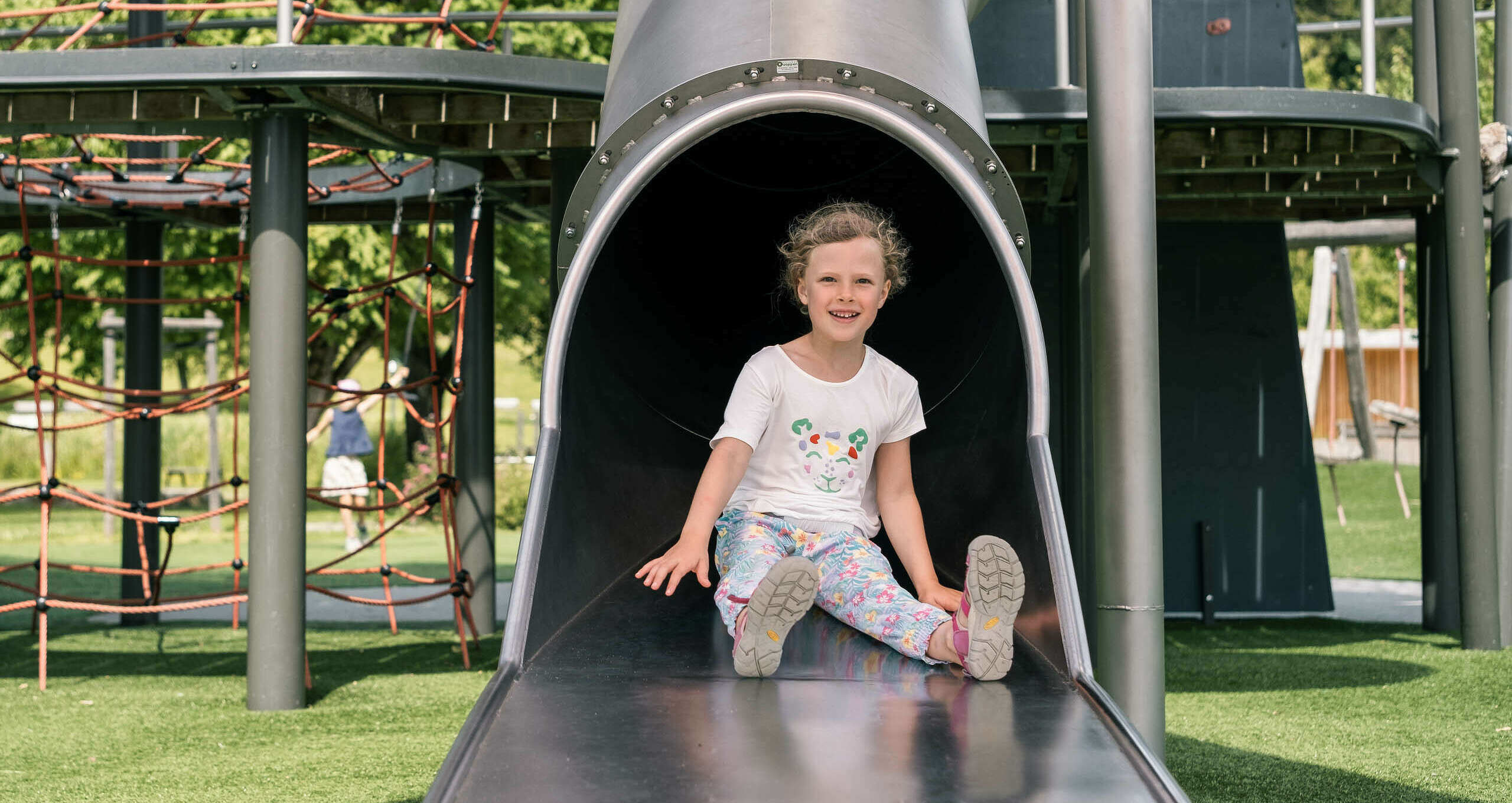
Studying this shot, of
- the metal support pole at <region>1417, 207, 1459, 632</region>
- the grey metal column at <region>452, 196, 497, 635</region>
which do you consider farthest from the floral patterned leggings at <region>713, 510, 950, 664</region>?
the metal support pole at <region>1417, 207, 1459, 632</region>

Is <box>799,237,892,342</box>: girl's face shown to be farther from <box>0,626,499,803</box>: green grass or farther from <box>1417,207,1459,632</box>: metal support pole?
<box>1417,207,1459,632</box>: metal support pole

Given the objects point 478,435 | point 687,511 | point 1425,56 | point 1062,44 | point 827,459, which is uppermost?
point 1425,56

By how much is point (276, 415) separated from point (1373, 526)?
45.4ft

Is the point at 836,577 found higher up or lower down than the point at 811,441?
lower down

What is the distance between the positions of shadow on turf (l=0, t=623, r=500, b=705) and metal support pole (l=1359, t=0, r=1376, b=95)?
15.7 feet

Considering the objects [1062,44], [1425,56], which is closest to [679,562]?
[1062,44]

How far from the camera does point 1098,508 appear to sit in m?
4.17

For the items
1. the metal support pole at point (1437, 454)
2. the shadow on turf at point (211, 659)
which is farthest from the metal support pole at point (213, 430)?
the metal support pole at point (1437, 454)

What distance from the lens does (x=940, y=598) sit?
3838 millimetres

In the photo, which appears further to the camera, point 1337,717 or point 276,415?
point 276,415

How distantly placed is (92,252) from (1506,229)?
51.9ft

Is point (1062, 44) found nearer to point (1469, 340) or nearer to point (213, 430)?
point (1469, 340)

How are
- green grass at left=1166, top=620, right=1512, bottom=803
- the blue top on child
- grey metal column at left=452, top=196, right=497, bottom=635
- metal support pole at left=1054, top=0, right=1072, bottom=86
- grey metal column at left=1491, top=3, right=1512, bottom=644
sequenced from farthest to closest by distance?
1. the blue top on child
2. grey metal column at left=452, top=196, right=497, bottom=635
3. grey metal column at left=1491, top=3, right=1512, bottom=644
4. metal support pole at left=1054, top=0, right=1072, bottom=86
5. green grass at left=1166, top=620, right=1512, bottom=803

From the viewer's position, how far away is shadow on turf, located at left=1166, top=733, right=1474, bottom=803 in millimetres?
4234
